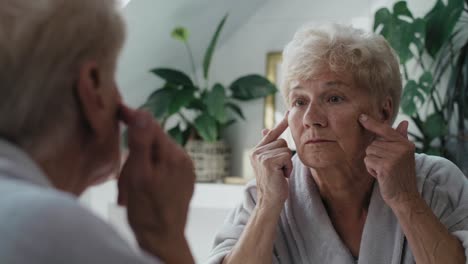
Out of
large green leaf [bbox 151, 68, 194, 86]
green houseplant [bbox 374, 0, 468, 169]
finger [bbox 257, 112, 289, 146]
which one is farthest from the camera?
large green leaf [bbox 151, 68, 194, 86]

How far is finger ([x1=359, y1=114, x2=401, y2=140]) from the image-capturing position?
4.92ft

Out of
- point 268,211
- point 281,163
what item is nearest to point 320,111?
point 281,163

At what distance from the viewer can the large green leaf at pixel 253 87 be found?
139 inches

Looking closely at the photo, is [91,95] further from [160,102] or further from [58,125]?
[160,102]

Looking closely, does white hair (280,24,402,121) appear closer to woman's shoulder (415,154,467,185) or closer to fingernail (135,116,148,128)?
woman's shoulder (415,154,467,185)

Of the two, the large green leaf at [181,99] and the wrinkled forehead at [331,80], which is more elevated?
the wrinkled forehead at [331,80]

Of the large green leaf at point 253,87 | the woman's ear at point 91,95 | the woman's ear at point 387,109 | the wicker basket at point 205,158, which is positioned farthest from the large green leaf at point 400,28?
the woman's ear at point 91,95

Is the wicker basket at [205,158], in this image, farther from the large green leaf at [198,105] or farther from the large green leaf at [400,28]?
the large green leaf at [400,28]

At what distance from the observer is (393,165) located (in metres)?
1.46

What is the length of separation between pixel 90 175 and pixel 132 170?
0.07 metres

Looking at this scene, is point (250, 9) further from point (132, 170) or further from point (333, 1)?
point (132, 170)

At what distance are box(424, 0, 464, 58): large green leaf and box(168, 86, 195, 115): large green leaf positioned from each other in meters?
1.26

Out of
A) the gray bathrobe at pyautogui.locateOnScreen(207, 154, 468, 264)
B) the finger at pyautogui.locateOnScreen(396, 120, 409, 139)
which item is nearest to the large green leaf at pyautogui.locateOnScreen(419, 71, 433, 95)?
the gray bathrobe at pyautogui.locateOnScreen(207, 154, 468, 264)

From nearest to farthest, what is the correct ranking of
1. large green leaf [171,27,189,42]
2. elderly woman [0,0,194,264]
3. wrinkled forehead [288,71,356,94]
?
elderly woman [0,0,194,264] → wrinkled forehead [288,71,356,94] → large green leaf [171,27,189,42]
